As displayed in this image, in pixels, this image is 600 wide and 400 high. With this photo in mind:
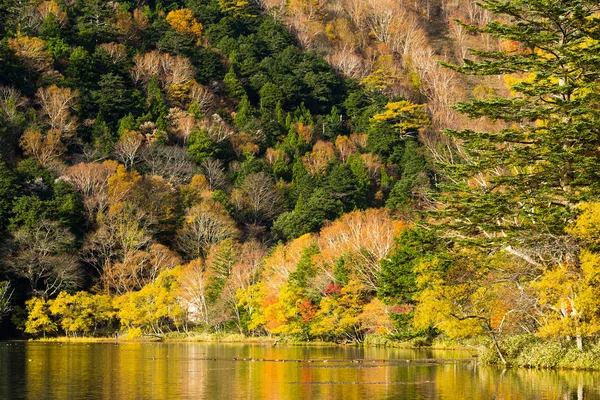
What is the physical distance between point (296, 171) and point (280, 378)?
270 ft

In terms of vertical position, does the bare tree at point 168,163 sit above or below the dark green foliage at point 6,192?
above

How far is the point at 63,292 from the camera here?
73438mm

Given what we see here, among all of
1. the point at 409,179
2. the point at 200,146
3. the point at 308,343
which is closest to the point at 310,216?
the point at 409,179

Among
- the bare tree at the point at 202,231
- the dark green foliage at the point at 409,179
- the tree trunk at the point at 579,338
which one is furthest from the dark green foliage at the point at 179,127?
the tree trunk at the point at 579,338

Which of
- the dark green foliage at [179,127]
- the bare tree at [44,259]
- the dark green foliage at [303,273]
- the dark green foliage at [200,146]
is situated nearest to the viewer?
the dark green foliage at [303,273]

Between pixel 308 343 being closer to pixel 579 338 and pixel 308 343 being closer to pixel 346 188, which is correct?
pixel 579 338

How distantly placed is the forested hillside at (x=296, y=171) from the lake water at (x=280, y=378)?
2940 mm

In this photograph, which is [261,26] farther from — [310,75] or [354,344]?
[354,344]

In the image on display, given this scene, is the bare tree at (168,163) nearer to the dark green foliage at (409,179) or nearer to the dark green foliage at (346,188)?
the dark green foliage at (346,188)

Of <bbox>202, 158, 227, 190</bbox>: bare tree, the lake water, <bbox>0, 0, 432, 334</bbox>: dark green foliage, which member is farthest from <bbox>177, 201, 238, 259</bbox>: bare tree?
the lake water

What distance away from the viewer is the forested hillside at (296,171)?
35562 millimetres

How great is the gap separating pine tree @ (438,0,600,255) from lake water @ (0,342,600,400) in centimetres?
632

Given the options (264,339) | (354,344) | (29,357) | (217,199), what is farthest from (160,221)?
(29,357)

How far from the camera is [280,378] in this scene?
112 feet
